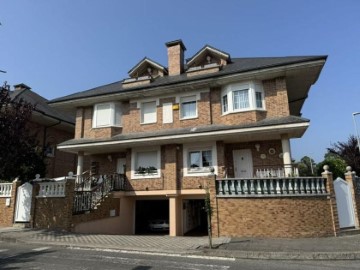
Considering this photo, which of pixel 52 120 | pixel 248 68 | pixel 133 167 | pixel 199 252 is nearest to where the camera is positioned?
pixel 199 252

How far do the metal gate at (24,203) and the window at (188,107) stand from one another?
357 inches

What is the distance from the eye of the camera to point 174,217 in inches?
613

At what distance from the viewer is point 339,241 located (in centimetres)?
981

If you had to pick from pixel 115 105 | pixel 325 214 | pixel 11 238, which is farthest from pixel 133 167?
pixel 325 214

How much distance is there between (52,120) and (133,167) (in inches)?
350

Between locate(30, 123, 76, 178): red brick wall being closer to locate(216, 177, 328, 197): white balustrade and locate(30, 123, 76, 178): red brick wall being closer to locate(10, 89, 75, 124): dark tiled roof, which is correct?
locate(10, 89, 75, 124): dark tiled roof

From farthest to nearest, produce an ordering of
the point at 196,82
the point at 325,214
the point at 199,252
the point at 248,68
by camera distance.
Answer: the point at 196,82, the point at 248,68, the point at 325,214, the point at 199,252

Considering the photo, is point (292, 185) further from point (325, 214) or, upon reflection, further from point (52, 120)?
point (52, 120)

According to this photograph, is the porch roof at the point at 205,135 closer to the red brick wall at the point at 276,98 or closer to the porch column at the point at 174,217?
the red brick wall at the point at 276,98

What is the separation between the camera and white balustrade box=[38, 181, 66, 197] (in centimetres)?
1375

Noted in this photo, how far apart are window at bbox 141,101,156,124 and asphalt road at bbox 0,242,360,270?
9.61m

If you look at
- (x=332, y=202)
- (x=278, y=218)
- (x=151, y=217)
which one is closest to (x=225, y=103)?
(x=278, y=218)

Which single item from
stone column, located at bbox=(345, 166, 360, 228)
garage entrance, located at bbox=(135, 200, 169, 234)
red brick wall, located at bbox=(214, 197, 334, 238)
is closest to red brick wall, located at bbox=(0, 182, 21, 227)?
garage entrance, located at bbox=(135, 200, 169, 234)

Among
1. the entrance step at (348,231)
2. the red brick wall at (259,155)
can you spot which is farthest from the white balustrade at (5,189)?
the entrance step at (348,231)
